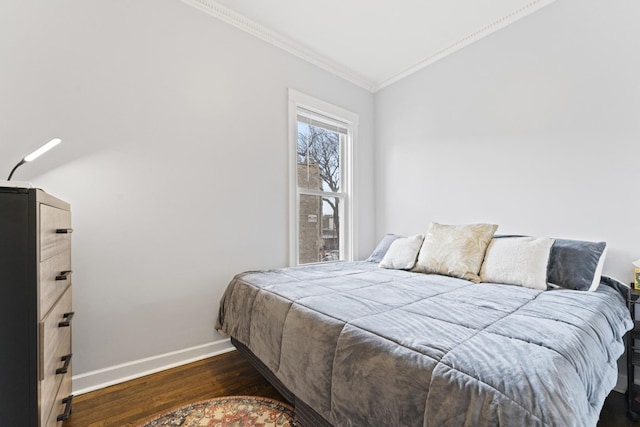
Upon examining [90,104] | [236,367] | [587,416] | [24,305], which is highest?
[90,104]

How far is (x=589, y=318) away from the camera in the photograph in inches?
49.9

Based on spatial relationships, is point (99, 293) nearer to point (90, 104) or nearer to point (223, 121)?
point (90, 104)

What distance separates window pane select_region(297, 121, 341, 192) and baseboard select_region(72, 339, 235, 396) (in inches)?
67.0

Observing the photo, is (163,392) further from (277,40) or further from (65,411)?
(277,40)

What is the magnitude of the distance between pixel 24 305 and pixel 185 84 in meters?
1.86

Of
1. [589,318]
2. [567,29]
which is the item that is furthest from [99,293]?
[567,29]

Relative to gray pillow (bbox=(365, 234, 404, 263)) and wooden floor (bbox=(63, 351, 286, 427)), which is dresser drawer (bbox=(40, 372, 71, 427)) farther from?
gray pillow (bbox=(365, 234, 404, 263))

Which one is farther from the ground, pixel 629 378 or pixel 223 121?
→ pixel 223 121

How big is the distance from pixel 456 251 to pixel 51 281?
2.43m

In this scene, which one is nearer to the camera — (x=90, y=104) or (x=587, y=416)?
(x=587, y=416)

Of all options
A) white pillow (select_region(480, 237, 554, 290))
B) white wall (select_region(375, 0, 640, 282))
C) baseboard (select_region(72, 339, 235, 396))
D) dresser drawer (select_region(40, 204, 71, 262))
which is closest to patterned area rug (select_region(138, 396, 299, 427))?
baseboard (select_region(72, 339, 235, 396))

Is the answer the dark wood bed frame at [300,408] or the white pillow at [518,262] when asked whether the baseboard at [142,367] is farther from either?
the white pillow at [518,262]

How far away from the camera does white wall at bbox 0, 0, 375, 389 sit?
173 cm

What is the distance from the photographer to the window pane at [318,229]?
3.05 meters
